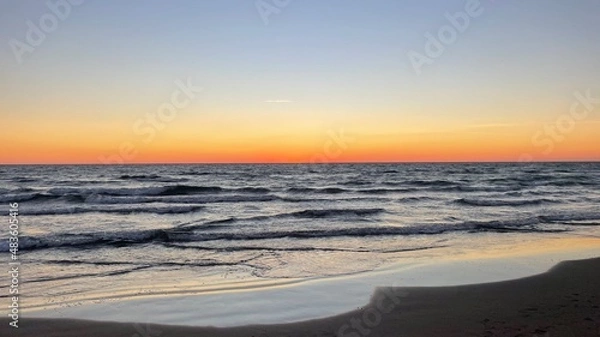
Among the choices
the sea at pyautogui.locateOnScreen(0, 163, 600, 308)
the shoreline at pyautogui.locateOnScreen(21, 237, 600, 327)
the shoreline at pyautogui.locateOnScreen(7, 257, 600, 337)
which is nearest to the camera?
the shoreline at pyautogui.locateOnScreen(7, 257, 600, 337)

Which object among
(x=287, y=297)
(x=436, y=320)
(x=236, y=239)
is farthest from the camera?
(x=236, y=239)

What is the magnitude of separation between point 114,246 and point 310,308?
8821mm

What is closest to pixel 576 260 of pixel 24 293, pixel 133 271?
pixel 133 271

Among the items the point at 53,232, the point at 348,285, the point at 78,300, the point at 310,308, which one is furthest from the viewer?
the point at 53,232

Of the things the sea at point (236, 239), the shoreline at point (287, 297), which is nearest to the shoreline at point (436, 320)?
the shoreline at point (287, 297)

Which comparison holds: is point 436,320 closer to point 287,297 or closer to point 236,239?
point 287,297

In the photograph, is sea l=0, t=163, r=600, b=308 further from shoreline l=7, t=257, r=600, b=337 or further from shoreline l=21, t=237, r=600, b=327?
shoreline l=7, t=257, r=600, b=337

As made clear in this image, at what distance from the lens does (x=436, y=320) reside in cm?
698

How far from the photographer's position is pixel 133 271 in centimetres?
1078

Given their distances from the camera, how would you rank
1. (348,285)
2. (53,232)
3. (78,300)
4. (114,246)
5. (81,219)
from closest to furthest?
(78,300)
(348,285)
(114,246)
(53,232)
(81,219)

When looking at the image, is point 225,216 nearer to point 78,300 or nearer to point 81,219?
point 81,219

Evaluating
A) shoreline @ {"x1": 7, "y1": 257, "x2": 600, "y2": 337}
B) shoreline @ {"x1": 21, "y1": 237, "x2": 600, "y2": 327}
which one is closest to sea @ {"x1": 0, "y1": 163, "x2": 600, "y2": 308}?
shoreline @ {"x1": 21, "y1": 237, "x2": 600, "y2": 327}

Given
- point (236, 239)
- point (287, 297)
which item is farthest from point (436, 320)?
point (236, 239)

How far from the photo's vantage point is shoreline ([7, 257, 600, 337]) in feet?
21.2
